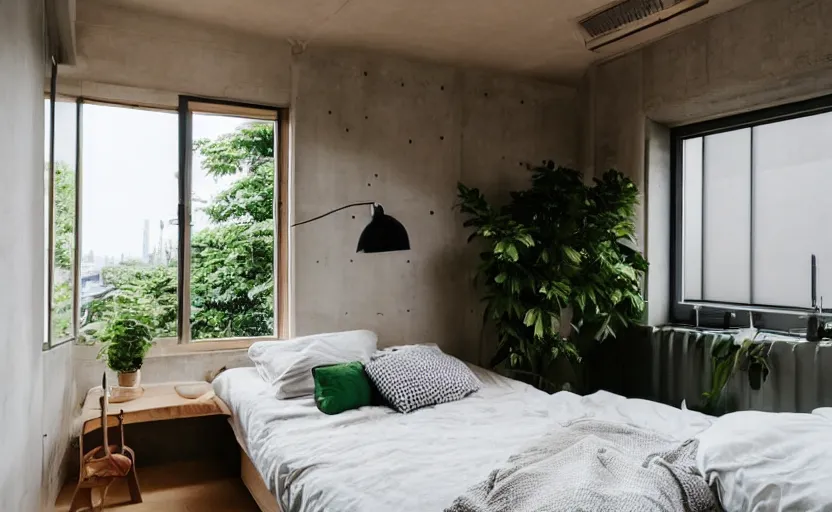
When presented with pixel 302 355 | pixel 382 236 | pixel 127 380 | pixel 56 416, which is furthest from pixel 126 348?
pixel 382 236

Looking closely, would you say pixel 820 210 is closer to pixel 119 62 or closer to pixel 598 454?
pixel 598 454

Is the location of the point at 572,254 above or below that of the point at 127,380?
above

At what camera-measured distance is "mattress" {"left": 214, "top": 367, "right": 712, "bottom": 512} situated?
1.88 meters

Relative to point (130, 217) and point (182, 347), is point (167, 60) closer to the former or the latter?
point (130, 217)

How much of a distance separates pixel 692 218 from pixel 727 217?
250 millimetres

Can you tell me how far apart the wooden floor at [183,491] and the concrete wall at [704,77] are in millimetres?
2745

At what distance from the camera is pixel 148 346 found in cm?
313

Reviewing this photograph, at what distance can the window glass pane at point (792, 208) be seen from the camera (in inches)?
124

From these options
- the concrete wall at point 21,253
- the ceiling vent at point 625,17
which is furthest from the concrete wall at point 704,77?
the concrete wall at point 21,253

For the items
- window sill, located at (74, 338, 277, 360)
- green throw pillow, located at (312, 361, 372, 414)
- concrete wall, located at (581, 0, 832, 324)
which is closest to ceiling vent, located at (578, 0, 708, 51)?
concrete wall, located at (581, 0, 832, 324)

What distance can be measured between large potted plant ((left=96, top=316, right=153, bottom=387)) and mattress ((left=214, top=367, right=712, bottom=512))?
43 centimetres

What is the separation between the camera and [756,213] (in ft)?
11.3

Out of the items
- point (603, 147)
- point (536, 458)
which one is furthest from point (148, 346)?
point (603, 147)

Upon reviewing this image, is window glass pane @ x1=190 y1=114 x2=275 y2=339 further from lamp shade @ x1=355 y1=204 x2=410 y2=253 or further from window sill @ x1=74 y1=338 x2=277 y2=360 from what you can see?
lamp shade @ x1=355 y1=204 x2=410 y2=253
